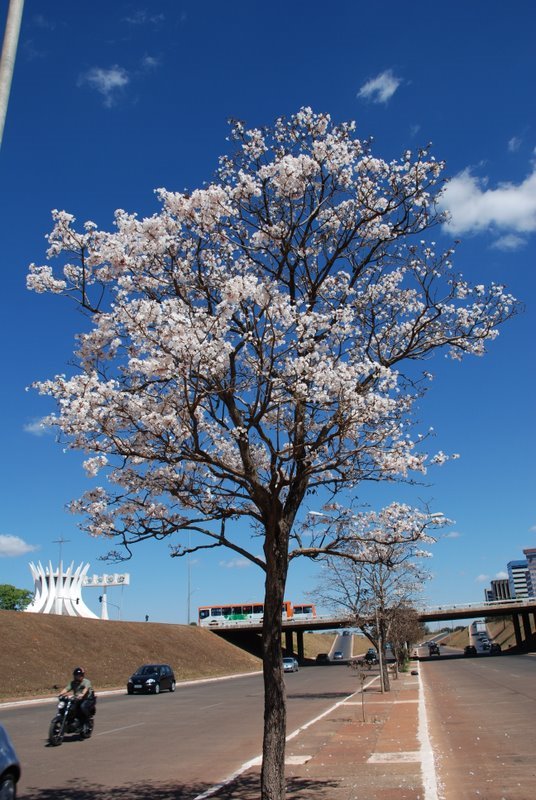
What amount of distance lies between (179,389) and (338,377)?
1.83 meters

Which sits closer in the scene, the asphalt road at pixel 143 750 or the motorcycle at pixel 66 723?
the asphalt road at pixel 143 750

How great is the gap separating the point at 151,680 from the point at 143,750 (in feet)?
66.8

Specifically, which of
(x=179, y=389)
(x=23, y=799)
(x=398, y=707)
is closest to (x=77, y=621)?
(x=398, y=707)

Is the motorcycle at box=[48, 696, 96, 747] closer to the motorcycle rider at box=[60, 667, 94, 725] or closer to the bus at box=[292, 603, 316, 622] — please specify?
the motorcycle rider at box=[60, 667, 94, 725]

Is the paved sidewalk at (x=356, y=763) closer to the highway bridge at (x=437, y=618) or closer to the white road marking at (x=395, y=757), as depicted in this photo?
the white road marking at (x=395, y=757)

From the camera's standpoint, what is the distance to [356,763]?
36.2 ft

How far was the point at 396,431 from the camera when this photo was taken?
27.0 ft

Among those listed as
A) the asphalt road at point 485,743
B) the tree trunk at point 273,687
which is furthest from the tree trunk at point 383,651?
the tree trunk at point 273,687

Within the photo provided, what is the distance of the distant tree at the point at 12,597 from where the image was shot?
420 ft

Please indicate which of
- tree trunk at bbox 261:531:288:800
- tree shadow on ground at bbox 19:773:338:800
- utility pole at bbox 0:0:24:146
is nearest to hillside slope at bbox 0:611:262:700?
tree shadow on ground at bbox 19:773:338:800

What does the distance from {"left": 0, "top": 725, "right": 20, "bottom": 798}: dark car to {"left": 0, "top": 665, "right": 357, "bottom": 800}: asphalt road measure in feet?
11.7

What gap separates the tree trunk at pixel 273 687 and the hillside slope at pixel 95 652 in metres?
27.5

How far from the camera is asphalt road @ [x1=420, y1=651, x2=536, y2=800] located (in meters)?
9.09

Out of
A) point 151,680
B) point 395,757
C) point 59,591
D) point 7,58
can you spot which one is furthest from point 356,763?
point 59,591
